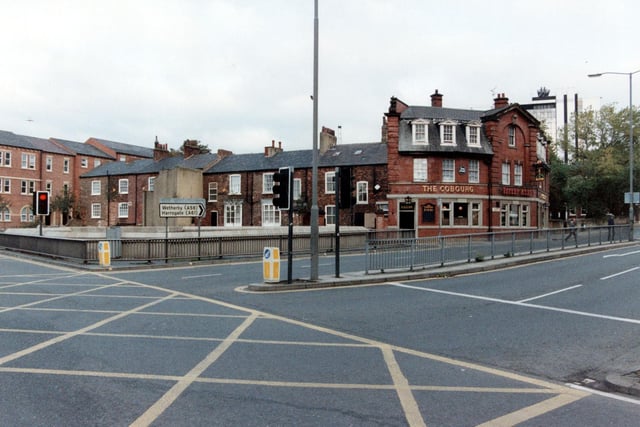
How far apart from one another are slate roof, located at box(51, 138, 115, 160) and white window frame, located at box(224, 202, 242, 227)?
31230mm

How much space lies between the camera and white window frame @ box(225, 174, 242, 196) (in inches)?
1959

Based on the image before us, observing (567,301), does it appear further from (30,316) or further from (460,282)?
(30,316)

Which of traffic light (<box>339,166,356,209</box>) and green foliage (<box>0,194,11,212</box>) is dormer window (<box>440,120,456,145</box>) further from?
green foliage (<box>0,194,11,212</box>)

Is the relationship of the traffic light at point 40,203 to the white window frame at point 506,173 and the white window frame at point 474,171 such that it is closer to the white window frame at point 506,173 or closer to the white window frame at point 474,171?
the white window frame at point 474,171

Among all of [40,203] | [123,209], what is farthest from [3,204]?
[40,203]

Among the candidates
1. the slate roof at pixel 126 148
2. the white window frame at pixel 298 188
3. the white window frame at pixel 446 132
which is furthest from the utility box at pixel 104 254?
the slate roof at pixel 126 148

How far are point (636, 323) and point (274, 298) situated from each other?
23.8 feet

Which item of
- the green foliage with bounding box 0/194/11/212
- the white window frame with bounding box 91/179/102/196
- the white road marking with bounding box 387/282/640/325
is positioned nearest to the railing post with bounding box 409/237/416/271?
the white road marking with bounding box 387/282/640/325

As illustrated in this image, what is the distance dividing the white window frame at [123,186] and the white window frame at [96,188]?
3.86 m

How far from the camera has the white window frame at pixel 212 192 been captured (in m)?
51.2

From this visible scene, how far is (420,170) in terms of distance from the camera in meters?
37.0

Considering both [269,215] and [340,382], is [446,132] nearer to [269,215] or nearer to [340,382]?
[269,215]

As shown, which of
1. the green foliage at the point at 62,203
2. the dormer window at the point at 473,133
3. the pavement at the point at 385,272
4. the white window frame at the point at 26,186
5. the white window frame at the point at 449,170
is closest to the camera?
the pavement at the point at 385,272

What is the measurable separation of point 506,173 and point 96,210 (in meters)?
47.6
